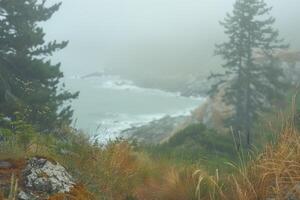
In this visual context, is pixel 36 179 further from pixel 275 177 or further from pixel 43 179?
pixel 275 177

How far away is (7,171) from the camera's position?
396cm

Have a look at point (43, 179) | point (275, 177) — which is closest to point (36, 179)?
point (43, 179)

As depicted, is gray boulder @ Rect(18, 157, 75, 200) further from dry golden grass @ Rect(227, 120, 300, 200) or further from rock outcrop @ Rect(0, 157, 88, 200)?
dry golden grass @ Rect(227, 120, 300, 200)

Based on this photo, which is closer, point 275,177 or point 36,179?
point 36,179

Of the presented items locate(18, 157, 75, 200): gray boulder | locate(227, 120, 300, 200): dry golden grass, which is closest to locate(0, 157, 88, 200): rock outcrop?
locate(18, 157, 75, 200): gray boulder

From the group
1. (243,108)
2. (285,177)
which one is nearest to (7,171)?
(285,177)

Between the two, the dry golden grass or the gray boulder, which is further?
the dry golden grass

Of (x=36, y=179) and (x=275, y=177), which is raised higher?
(x=36, y=179)

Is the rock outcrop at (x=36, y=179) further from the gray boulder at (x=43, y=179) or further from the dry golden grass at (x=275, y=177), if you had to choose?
the dry golden grass at (x=275, y=177)

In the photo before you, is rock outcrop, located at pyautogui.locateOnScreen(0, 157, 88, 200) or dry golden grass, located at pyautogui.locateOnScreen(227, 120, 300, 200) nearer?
rock outcrop, located at pyautogui.locateOnScreen(0, 157, 88, 200)

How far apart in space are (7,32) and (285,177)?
17.9 meters

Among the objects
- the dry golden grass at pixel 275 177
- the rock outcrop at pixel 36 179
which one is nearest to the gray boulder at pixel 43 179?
the rock outcrop at pixel 36 179

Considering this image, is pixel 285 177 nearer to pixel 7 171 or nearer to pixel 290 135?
pixel 290 135

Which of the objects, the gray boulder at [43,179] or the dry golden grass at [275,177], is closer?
the gray boulder at [43,179]
